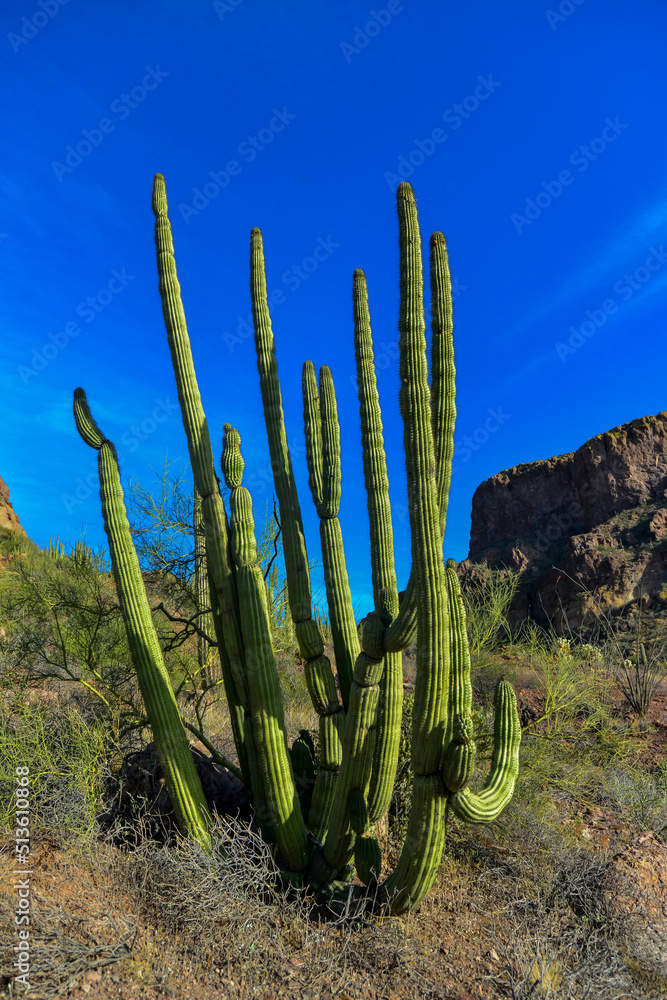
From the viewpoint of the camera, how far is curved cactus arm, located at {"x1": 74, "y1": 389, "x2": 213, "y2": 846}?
16.4ft

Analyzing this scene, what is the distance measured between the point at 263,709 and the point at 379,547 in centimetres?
155

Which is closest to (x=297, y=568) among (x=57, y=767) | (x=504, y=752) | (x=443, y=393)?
(x=443, y=393)

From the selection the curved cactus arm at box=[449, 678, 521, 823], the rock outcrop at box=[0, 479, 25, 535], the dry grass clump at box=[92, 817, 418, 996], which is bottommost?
the dry grass clump at box=[92, 817, 418, 996]

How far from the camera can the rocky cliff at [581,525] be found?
26688 mm

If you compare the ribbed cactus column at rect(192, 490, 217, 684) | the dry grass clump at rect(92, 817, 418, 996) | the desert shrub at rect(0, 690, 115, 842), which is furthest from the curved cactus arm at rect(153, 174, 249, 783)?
the ribbed cactus column at rect(192, 490, 217, 684)

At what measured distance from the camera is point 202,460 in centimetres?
530

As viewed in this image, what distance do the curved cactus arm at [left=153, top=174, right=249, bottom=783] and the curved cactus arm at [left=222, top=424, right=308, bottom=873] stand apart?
0.21 meters

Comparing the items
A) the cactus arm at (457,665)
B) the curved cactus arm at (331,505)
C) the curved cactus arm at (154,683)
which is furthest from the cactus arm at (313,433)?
the cactus arm at (457,665)

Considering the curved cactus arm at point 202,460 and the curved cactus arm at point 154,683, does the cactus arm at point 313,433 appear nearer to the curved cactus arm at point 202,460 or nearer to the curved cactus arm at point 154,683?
the curved cactus arm at point 202,460

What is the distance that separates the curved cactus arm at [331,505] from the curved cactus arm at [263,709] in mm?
673

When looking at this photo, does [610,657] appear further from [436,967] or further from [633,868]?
[436,967]

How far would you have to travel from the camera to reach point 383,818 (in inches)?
212

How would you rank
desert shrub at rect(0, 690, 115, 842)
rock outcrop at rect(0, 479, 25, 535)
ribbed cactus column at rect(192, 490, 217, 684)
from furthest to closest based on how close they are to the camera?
rock outcrop at rect(0, 479, 25, 535) < ribbed cactus column at rect(192, 490, 217, 684) < desert shrub at rect(0, 690, 115, 842)

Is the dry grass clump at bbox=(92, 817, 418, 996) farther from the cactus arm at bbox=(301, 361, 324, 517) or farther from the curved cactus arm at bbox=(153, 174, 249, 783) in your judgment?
the cactus arm at bbox=(301, 361, 324, 517)
